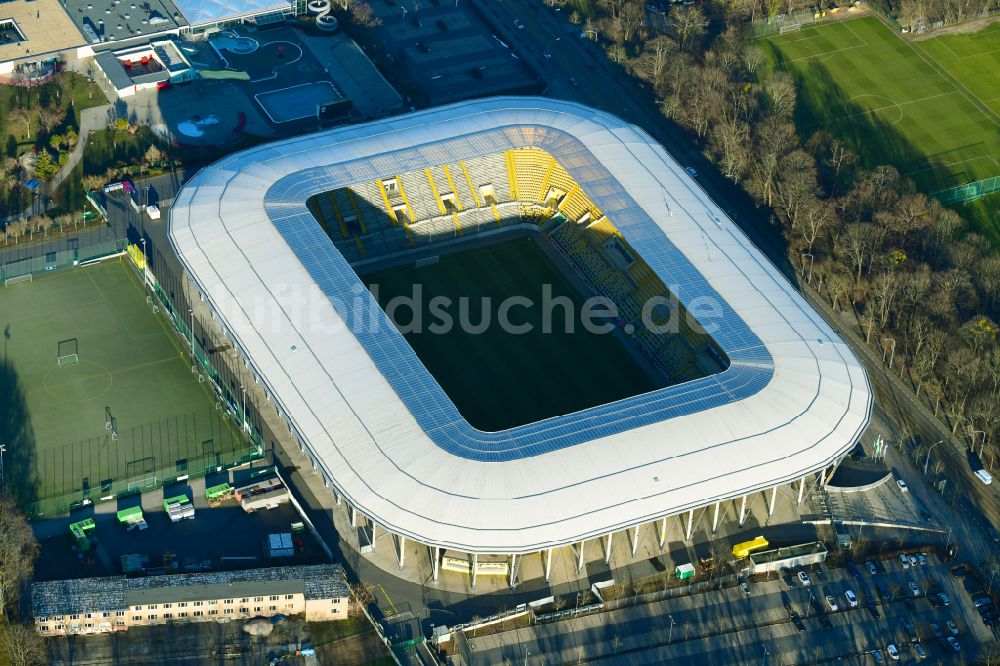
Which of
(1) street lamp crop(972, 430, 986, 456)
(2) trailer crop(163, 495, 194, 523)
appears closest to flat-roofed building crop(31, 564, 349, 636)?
(2) trailer crop(163, 495, 194, 523)

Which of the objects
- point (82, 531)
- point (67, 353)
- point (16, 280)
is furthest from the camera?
point (16, 280)

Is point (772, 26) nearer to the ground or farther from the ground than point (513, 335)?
farther from the ground

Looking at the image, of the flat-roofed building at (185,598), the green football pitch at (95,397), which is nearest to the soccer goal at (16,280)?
the green football pitch at (95,397)

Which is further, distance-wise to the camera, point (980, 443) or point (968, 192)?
point (968, 192)

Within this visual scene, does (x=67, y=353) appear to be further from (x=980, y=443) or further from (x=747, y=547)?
(x=980, y=443)

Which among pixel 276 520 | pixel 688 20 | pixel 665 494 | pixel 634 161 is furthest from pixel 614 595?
pixel 688 20

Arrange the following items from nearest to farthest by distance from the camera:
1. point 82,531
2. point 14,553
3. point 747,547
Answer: point 14,553 < point 82,531 < point 747,547

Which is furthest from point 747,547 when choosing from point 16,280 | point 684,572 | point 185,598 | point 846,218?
point 16,280
